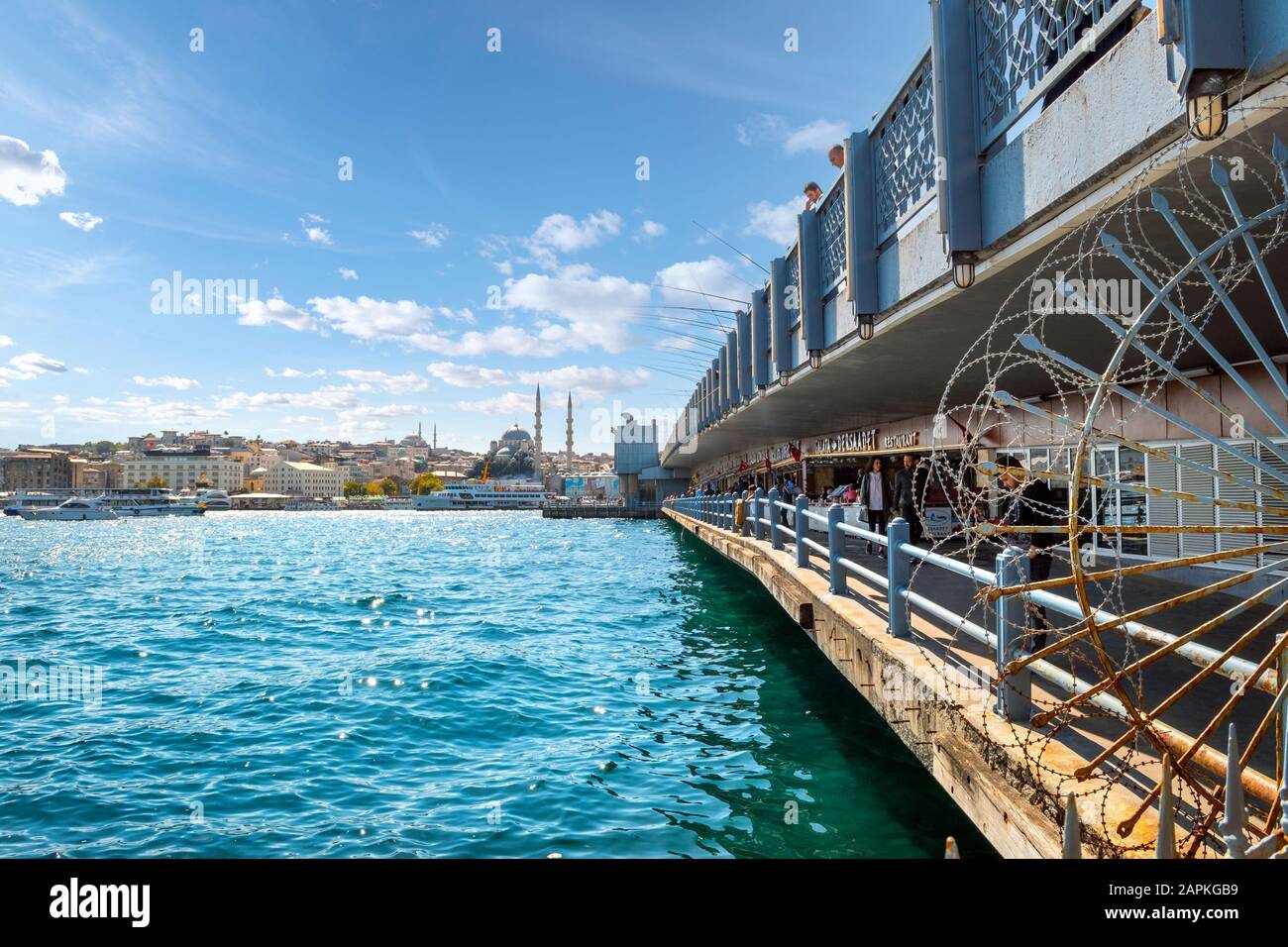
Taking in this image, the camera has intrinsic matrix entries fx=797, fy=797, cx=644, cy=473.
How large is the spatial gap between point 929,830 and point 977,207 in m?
5.04

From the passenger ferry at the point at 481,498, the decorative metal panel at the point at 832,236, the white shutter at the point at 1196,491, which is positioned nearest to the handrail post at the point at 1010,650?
the decorative metal panel at the point at 832,236

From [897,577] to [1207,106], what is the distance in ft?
13.0

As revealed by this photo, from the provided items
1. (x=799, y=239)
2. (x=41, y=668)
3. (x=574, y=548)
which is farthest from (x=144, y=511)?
(x=799, y=239)

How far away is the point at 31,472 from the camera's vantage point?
18275 cm

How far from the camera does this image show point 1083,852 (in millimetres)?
3434

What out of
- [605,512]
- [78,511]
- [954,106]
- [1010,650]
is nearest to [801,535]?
[954,106]

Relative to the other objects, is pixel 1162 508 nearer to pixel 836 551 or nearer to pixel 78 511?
pixel 836 551

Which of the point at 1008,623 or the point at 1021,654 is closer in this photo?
the point at 1008,623

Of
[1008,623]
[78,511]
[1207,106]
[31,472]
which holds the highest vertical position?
[31,472]

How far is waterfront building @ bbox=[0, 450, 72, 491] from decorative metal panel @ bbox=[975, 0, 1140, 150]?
729 feet

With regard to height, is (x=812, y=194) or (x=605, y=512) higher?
(x=812, y=194)

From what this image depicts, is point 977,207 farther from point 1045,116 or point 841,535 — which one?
point 841,535

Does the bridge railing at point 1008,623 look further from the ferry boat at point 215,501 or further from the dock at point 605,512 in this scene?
the ferry boat at point 215,501

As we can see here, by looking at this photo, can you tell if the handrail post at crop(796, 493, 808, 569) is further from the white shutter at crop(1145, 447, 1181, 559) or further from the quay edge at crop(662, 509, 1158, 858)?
the white shutter at crop(1145, 447, 1181, 559)
